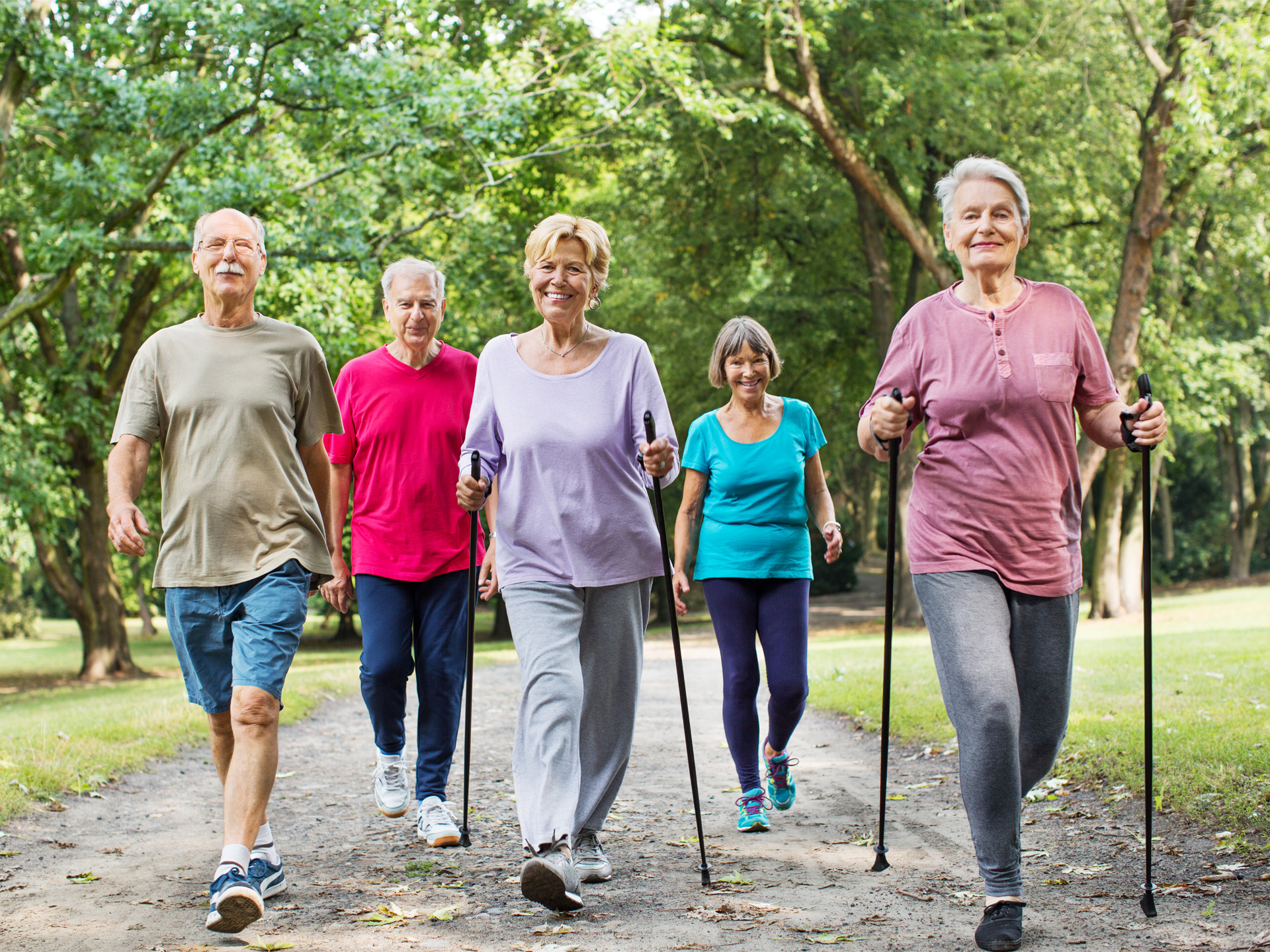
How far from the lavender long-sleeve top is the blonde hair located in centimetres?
26

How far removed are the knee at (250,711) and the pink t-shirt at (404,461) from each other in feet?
4.35

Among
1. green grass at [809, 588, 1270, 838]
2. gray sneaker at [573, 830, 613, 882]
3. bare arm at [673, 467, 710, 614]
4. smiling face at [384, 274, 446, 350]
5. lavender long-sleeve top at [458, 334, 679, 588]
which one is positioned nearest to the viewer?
lavender long-sleeve top at [458, 334, 679, 588]

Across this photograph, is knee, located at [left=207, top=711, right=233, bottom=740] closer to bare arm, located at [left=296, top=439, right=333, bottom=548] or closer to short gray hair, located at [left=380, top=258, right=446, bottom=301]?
bare arm, located at [left=296, top=439, right=333, bottom=548]

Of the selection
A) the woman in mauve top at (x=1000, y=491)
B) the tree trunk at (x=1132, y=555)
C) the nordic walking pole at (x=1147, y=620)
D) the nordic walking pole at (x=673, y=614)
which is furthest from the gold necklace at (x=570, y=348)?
the tree trunk at (x=1132, y=555)

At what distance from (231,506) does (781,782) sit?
3.02 metres

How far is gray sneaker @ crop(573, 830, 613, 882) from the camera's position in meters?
4.61

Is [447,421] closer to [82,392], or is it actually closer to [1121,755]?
[1121,755]

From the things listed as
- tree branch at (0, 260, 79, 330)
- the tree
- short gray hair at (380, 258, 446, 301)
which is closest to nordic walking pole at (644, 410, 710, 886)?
short gray hair at (380, 258, 446, 301)

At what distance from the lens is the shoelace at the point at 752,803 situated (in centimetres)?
554

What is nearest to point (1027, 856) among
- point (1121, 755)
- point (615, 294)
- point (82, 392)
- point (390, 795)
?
point (1121, 755)

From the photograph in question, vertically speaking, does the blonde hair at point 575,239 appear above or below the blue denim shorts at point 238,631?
above

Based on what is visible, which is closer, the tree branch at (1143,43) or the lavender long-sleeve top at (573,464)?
the lavender long-sleeve top at (573,464)

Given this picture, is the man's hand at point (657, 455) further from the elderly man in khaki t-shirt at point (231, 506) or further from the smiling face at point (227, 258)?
the smiling face at point (227, 258)

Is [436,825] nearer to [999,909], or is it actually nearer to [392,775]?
[392,775]
